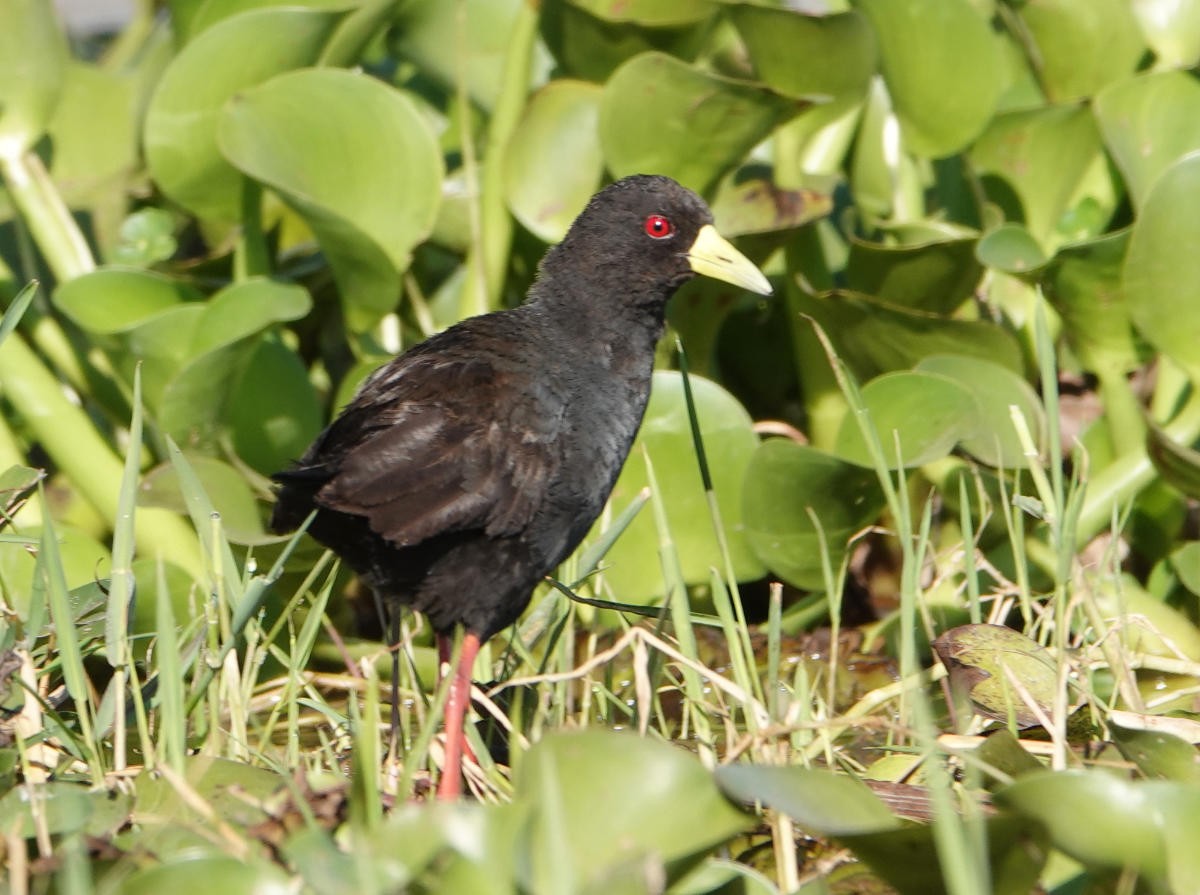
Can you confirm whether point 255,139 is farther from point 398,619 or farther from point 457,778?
point 457,778

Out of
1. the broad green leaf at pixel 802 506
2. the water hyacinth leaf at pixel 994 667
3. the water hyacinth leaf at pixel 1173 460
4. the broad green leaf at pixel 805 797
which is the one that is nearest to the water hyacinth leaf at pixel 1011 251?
the water hyacinth leaf at pixel 1173 460

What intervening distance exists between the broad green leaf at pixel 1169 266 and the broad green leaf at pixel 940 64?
0.56 m

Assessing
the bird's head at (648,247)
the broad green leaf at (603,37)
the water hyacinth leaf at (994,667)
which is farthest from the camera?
the broad green leaf at (603,37)

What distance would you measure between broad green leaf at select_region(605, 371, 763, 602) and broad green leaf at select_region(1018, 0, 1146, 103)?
1.16 m

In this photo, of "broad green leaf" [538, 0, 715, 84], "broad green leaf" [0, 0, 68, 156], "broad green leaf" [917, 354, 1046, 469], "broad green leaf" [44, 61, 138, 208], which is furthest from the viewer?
"broad green leaf" [44, 61, 138, 208]

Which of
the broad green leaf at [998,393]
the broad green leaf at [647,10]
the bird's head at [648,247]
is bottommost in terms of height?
the broad green leaf at [998,393]

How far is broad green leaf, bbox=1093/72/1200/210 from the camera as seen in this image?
334 cm

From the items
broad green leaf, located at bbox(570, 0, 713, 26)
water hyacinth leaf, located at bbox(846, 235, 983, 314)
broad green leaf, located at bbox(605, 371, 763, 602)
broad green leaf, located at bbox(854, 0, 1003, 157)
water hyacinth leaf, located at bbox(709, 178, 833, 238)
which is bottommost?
broad green leaf, located at bbox(605, 371, 763, 602)

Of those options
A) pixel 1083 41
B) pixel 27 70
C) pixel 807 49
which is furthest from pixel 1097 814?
pixel 27 70

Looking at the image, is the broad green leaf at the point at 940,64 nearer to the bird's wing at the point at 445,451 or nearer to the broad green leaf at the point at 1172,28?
the broad green leaf at the point at 1172,28

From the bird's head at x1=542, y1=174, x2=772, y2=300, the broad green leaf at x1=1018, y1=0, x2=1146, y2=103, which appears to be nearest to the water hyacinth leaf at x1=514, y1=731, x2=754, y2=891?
the bird's head at x1=542, y1=174, x2=772, y2=300

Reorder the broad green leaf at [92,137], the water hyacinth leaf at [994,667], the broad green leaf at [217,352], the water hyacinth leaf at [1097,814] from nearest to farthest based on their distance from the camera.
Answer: the water hyacinth leaf at [1097,814] → the water hyacinth leaf at [994,667] → the broad green leaf at [217,352] → the broad green leaf at [92,137]

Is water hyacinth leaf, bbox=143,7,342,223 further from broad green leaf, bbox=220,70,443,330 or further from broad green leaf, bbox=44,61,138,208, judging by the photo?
broad green leaf, bbox=44,61,138,208

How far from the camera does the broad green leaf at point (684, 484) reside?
3.26 meters
